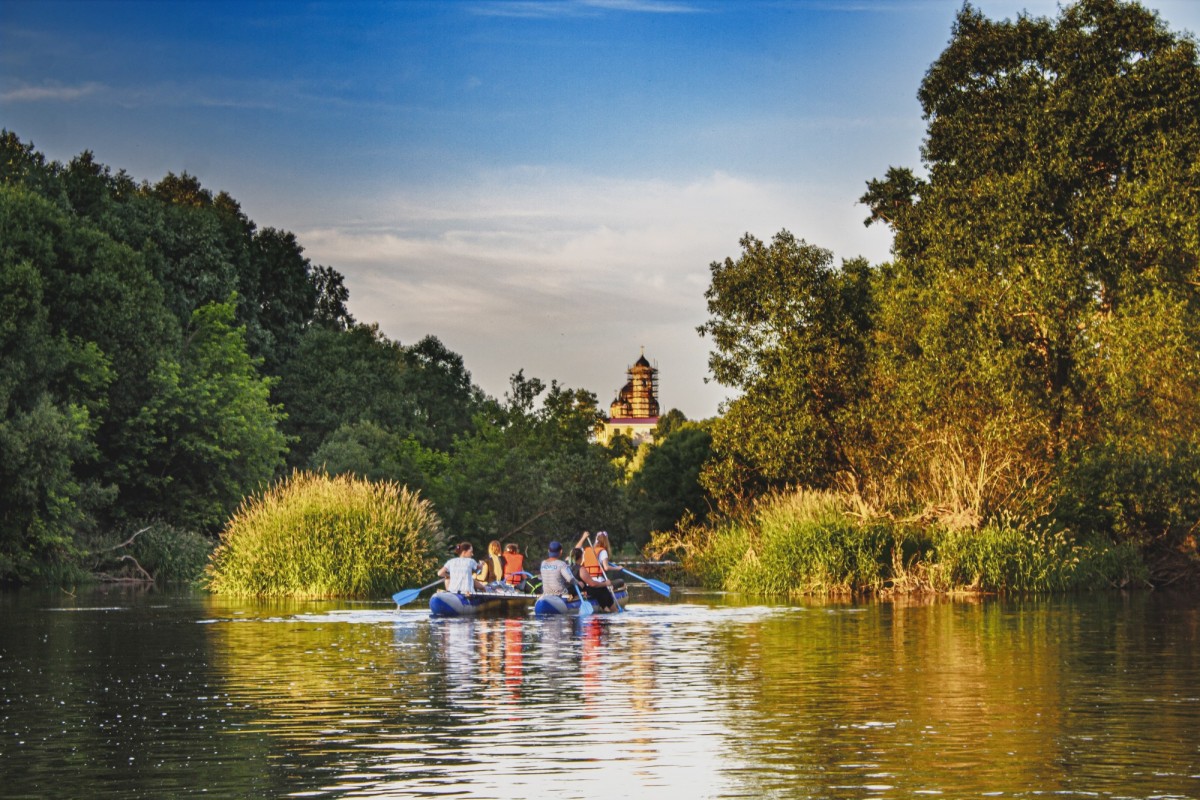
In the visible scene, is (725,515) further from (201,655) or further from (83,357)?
(201,655)

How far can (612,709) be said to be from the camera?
15898 millimetres

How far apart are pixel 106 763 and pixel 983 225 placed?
1244 inches

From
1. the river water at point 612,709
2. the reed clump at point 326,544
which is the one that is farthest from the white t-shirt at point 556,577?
the reed clump at point 326,544

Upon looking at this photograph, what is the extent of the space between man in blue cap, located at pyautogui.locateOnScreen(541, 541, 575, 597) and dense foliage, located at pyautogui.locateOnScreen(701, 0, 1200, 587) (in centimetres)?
1004

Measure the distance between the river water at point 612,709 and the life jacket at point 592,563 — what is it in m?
3.74

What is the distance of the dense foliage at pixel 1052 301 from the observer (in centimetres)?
3722

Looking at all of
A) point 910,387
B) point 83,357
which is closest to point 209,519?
point 83,357

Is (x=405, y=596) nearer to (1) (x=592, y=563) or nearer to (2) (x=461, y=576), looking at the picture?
(2) (x=461, y=576)

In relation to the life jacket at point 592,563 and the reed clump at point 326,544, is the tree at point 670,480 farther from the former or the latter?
the life jacket at point 592,563

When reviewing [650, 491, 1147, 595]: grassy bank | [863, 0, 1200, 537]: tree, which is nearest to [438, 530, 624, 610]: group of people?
[650, 491, 1147, 595]: grassy bank

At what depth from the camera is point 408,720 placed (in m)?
15.3

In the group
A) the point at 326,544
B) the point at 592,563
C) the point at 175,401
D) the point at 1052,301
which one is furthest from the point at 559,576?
the point at 175,401

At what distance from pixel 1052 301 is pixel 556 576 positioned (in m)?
14.5

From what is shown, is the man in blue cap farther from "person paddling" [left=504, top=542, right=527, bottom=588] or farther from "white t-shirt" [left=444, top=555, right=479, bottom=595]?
"person paddling" [left=504, top=542, right=527, bottom=588]
